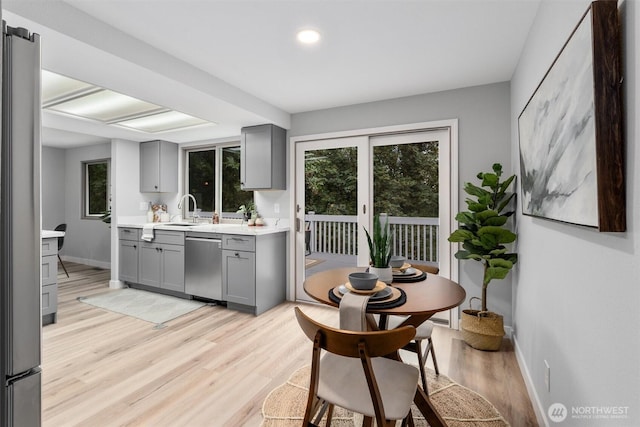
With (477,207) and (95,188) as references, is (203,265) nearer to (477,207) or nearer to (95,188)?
(477,207)

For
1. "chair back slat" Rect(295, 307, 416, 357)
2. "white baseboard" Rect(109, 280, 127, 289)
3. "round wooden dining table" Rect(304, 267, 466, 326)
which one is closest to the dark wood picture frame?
"round wooden dining table" Rect(304, 267, 466, 326)

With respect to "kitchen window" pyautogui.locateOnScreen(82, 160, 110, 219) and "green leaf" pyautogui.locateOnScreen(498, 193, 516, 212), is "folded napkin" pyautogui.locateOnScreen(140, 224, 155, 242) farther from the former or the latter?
"green leaf" pyautogui.locateOnScreen(498, 193, 516, 212)

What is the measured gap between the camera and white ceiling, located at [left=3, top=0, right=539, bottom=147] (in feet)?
6.37

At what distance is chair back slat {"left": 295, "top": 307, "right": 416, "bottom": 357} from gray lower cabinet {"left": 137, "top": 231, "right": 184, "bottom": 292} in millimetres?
3395

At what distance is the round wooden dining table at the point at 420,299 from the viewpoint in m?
1.45

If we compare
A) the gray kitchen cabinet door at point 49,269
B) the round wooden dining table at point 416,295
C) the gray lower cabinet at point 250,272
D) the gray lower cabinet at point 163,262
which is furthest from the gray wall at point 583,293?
the gray kitchen cabinet door at point 49,269

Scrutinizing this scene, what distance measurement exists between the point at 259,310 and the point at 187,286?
43.6 inches

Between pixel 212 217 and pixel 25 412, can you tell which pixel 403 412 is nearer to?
pixel 25 412

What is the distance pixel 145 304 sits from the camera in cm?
394

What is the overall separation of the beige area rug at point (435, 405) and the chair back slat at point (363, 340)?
→ 87 cm

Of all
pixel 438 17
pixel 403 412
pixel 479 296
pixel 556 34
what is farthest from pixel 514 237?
pixel 403 412

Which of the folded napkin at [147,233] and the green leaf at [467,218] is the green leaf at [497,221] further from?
the folded napkin at [147,233]

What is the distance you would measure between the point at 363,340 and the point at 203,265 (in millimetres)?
3200

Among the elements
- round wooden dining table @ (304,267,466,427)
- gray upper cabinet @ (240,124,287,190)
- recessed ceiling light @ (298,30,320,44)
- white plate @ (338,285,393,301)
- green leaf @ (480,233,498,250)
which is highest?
recessed ceiling light @ (298,30,320,44)
